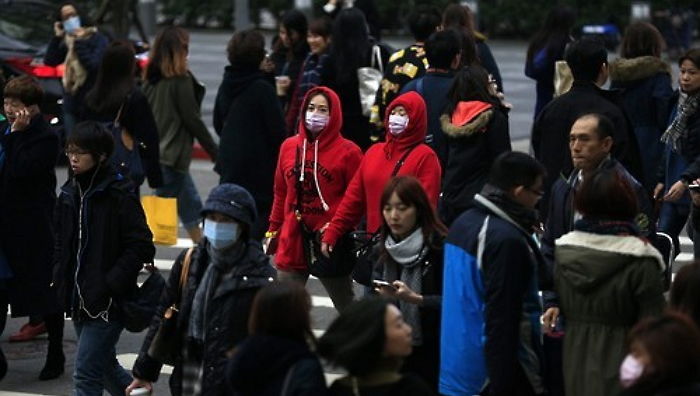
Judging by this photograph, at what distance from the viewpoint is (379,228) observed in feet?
27.6

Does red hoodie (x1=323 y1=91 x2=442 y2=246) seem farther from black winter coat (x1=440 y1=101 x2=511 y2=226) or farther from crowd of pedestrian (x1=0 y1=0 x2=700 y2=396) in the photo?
black winter coat (x1=440 y1=101 x2=511 y2=226)

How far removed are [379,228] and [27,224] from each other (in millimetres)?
2632

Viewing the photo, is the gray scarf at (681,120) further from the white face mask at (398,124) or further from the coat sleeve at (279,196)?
the coat sleeve at (279,196)

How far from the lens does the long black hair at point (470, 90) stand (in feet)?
32.2

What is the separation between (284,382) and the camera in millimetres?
5770

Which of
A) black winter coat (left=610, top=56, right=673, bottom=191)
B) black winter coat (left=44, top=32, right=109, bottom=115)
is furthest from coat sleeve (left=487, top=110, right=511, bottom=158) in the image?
black winter coat (left=44, top=32, right=109, bottom=115)

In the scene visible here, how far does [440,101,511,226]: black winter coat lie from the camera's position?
9570mm

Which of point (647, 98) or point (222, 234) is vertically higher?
point (222, 234)

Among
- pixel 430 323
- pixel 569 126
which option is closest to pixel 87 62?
pixel 569 126

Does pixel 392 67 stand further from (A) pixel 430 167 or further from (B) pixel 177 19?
(B) pixel 177 19

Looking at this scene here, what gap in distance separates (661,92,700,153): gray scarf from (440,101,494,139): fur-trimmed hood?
1.34 m

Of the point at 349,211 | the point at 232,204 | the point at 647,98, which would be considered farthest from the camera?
the point at 647,98

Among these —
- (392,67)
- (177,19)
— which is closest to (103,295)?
(392,67)

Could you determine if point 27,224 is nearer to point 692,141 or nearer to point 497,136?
point 497,136
